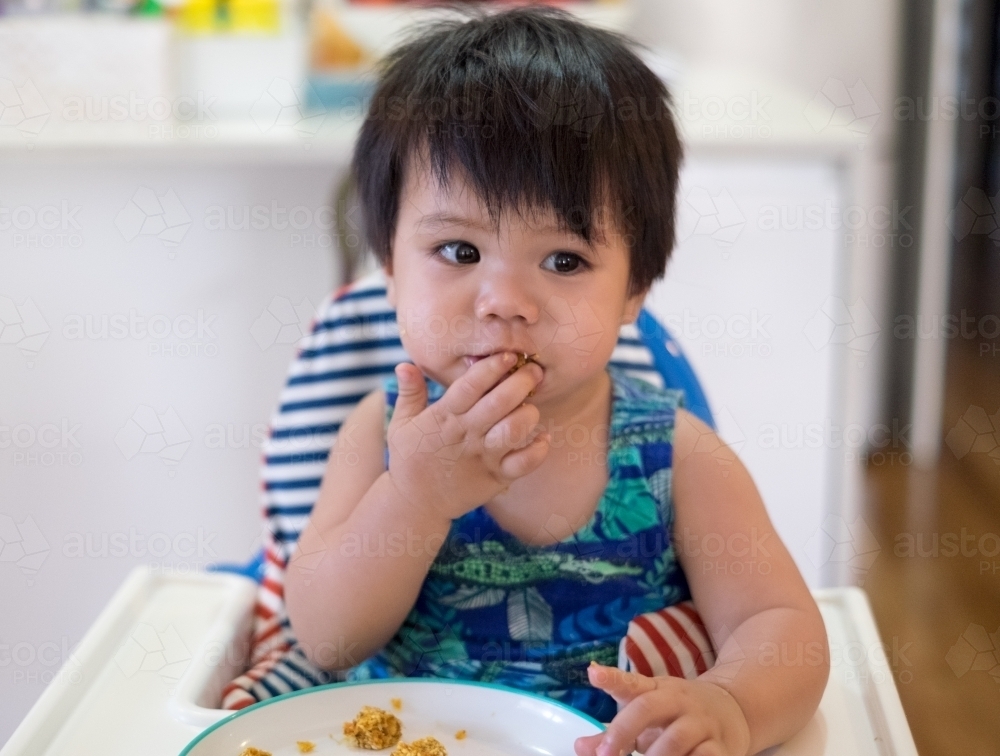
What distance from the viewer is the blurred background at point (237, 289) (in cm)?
153

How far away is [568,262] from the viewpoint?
746 millimetres

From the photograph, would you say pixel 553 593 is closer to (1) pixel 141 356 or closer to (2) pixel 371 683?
(2) pixel 371 683

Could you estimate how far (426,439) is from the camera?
2.36ft

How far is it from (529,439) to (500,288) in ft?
0.34

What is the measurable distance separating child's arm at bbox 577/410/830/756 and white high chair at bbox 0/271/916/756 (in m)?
0.05

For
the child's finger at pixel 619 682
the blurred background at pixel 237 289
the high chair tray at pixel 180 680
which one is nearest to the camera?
the child's finger at pixel 619 682

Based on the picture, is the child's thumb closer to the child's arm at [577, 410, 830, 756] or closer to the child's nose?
the child's nose

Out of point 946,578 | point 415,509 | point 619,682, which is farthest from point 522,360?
point 946,578

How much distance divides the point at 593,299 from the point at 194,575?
42 cm

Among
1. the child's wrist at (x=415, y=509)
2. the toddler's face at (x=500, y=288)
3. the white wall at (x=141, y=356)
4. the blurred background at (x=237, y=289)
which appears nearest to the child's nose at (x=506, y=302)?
the toddler's face at (x=500, y=288)

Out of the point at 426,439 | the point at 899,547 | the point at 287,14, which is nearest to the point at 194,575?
the point at 426,439

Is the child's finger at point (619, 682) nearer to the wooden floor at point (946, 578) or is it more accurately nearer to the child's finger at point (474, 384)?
the child's finger at point (474, 384)

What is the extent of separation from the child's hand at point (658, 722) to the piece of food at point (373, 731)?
0.13 metres

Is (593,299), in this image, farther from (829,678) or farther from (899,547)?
(899,547)
